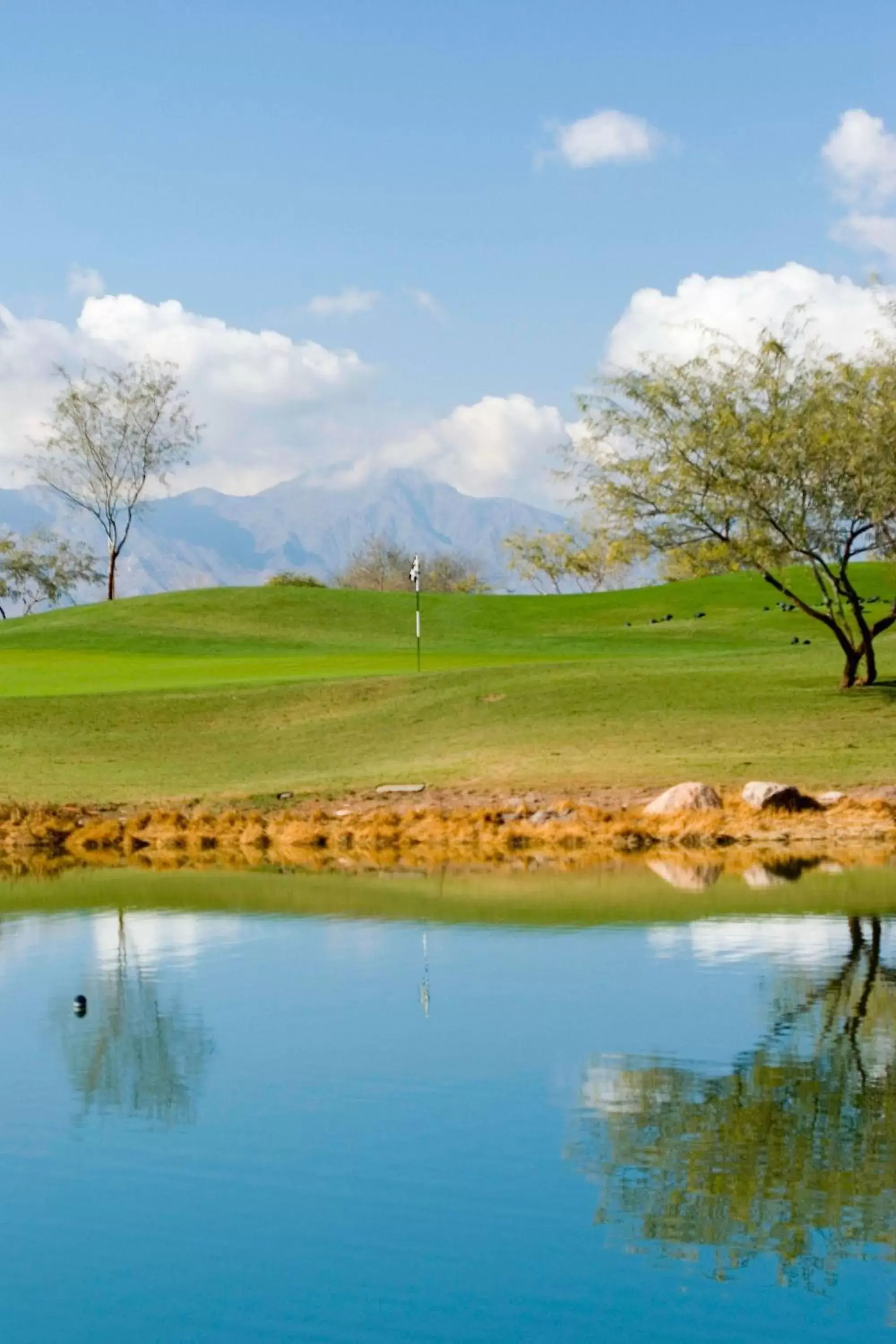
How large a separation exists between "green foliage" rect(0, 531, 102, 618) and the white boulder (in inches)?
4274

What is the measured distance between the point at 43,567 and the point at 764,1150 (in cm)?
13178

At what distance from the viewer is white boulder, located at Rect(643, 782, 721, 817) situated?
31.1 metres

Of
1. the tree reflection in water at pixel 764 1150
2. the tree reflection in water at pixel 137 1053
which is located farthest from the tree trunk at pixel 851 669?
the tree reflection in water at pixel 764 1150

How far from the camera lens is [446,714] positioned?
43156 millimetres

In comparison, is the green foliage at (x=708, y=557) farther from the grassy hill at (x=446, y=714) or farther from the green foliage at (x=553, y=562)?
the green foliage at (x=553, y=562)

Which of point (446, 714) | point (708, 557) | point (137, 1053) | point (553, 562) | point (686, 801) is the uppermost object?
point (553, 562)

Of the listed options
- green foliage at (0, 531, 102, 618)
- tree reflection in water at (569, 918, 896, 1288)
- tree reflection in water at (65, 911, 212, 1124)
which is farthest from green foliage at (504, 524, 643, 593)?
tree reflection in water at (569, 918, 896, 1288)

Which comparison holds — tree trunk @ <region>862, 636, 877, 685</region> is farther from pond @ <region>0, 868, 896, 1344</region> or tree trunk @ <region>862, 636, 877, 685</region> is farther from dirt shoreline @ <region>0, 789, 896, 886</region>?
pond @ <region>0, 868, 896, 1344</region>

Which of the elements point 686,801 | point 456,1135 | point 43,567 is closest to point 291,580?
point 43,567

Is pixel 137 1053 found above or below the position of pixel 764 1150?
above

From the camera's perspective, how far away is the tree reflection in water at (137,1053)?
1344 cm

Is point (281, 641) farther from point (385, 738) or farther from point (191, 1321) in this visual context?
point (191, 1321)

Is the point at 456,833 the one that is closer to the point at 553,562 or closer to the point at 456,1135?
the point at 456,1135

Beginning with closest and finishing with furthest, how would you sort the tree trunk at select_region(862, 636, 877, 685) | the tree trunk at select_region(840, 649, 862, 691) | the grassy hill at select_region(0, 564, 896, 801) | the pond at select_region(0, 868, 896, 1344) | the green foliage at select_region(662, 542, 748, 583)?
the pond at select_region(0, 868, 896, 1344) < the grassy hill at select_region(0, 564, 896, 801) < the green foliage at select_region(662, 542, 748, 583) < the tree trunk at select_region(862, 636, 877, 685) < the tree trunk at select_region(840, 649, 862, 691)
